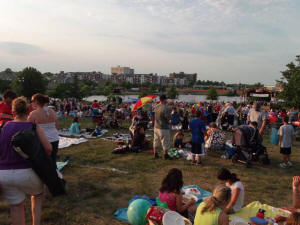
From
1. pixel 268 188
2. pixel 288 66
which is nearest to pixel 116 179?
pixel 268 188

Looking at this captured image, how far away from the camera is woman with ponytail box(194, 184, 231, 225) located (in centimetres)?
254

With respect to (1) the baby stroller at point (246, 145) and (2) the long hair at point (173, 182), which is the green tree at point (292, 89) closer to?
(1) the baby stroller at point (246, 145)

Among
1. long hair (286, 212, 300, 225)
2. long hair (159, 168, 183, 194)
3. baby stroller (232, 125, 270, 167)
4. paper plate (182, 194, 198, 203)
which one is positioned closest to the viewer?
long hair (286, 212, 300, 225)

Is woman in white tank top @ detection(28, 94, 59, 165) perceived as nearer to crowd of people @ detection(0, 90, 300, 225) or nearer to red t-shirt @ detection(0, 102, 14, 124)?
crowd of people @ detection(0, 90, 300, 225)

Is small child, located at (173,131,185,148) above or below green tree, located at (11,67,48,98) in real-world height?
below

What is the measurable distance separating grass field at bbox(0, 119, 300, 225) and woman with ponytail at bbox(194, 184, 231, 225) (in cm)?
155

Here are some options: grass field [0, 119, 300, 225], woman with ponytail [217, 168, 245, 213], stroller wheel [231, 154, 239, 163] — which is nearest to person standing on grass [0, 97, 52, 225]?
grass field [0, 119, 300, 225]

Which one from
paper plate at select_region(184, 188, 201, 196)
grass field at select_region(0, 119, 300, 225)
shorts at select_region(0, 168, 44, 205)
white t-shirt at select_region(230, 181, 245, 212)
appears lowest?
grass field at select_region(0, 119, 300, 225)

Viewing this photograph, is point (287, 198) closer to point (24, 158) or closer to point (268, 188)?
point (268, 188)

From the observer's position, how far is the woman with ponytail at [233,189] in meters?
3.53

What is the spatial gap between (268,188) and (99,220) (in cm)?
384

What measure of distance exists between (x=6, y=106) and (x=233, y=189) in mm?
4593

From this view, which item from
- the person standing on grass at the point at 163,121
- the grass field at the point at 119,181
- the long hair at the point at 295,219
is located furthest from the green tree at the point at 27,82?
the long hair at the point at 295,219

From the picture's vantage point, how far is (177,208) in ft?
10.7
